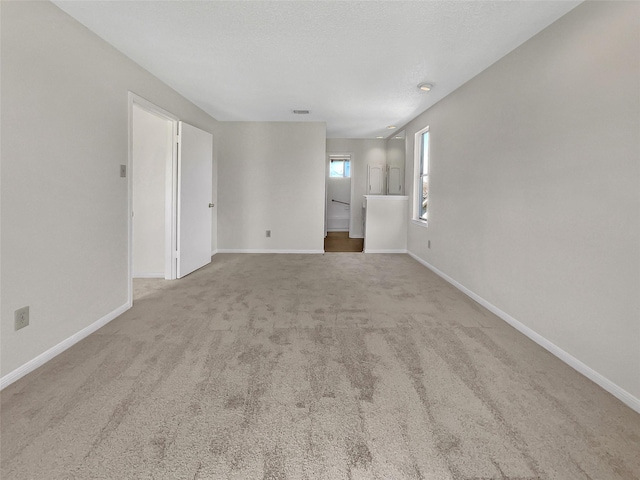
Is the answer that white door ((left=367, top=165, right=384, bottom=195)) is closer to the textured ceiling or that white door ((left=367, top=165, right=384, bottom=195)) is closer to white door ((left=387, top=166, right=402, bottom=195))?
white door ((left=387, top=166, right=402, bottom=195))

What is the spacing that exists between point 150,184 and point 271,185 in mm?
2272

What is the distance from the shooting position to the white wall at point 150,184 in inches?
170

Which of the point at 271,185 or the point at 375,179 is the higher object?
the point at 375,179

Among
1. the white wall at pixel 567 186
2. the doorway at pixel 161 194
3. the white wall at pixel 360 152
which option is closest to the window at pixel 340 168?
the white wall at pixel 360 152

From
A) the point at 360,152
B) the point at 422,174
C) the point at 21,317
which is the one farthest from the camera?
the point at 360,152

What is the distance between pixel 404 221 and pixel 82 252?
5.20m

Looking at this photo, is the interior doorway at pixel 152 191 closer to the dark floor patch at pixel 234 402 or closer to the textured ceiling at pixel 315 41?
the textured ceiling at pixel 315 41

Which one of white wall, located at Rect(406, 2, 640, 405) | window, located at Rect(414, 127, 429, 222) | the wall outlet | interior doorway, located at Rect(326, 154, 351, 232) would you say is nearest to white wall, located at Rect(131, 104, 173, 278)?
the wall outlet

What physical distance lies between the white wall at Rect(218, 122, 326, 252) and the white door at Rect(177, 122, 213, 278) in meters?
0.95

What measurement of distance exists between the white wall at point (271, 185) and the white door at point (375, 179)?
2.52 m

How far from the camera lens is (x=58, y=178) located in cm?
236

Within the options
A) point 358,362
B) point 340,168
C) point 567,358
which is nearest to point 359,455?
point 358,362

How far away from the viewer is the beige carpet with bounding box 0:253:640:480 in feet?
4.63

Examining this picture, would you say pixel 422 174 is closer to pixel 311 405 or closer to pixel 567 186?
pixel 567 186
